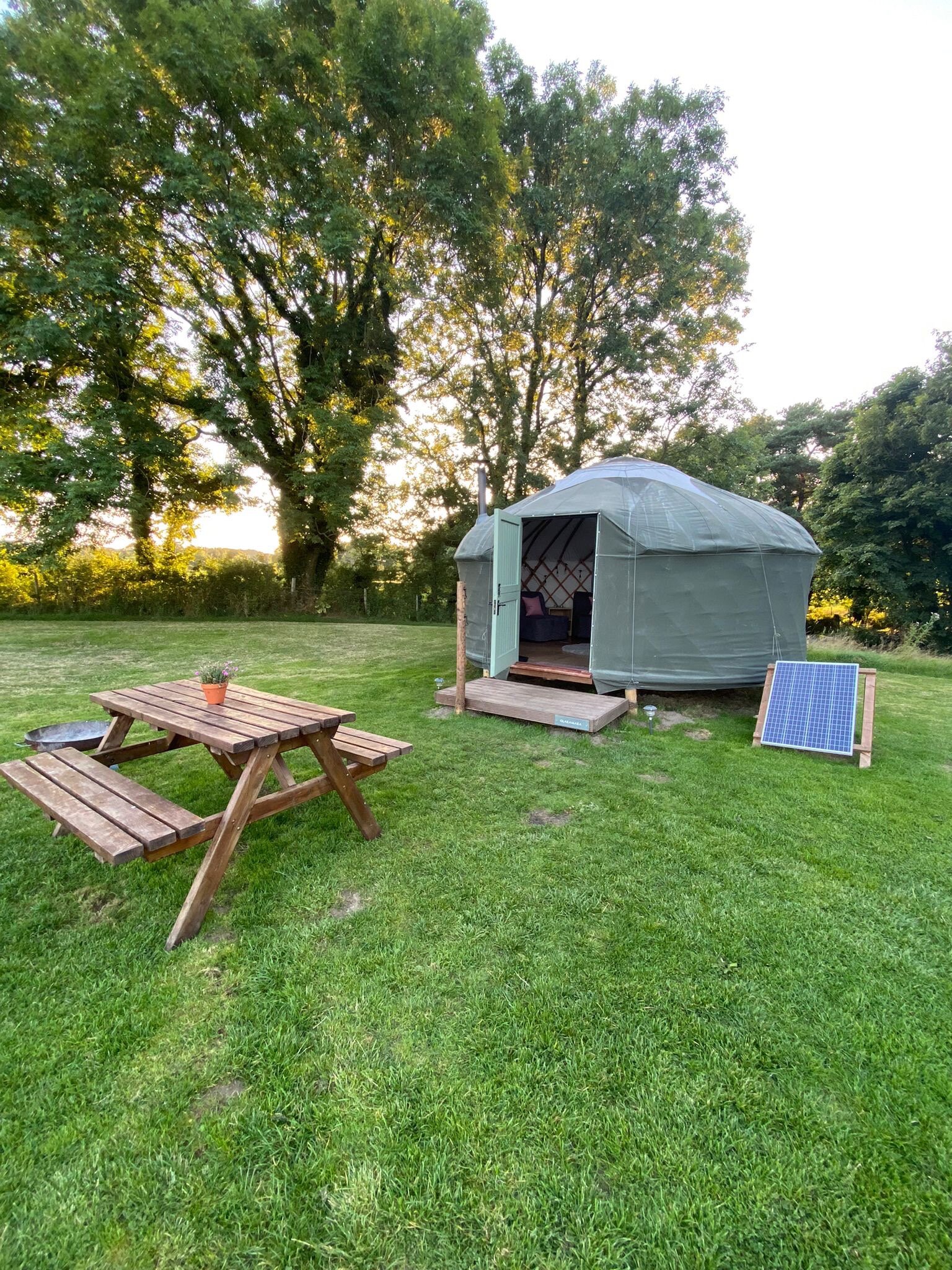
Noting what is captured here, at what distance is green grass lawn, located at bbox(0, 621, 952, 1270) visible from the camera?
0.86m

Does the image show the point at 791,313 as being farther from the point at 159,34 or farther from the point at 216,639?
the point at 216,639

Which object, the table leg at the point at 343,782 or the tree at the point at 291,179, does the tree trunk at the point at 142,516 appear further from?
the table leg at the point at 343,782

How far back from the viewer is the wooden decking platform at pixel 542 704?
3.53 meters

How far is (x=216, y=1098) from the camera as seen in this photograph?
1.06 m

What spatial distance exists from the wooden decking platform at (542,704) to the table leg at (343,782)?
1.76 metres

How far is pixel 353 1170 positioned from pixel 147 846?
87 cm

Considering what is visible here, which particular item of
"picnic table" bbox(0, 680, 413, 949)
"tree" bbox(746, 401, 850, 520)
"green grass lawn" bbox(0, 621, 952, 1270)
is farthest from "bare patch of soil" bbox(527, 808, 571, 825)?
"tree" bbox(746, 401, 850, 520)

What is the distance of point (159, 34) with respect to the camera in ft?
22.6

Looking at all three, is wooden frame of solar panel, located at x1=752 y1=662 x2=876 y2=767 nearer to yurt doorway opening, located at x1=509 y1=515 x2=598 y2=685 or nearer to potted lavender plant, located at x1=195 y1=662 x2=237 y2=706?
yurt doorway opening, located at x1=509 y1=515 x2=598 y2=685

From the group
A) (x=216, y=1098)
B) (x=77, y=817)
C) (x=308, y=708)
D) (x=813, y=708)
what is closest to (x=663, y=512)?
(x=813, y=708)

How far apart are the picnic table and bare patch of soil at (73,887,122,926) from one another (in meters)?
0.29

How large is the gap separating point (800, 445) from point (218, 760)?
796 inches

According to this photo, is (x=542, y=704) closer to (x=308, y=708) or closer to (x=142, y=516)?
(x=308, y=708)

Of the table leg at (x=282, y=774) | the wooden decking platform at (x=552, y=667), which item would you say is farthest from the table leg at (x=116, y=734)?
the wooden decking platform at (x=552, y=667)
